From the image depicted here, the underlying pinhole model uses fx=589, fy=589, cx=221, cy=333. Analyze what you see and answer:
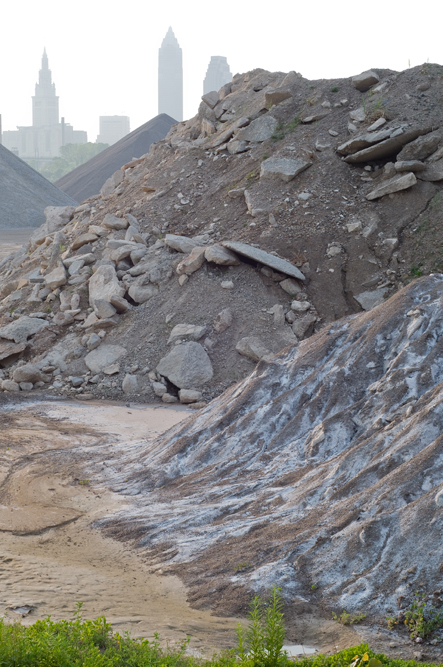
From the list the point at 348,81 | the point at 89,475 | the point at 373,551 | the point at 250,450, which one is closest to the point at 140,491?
the point at 89,475

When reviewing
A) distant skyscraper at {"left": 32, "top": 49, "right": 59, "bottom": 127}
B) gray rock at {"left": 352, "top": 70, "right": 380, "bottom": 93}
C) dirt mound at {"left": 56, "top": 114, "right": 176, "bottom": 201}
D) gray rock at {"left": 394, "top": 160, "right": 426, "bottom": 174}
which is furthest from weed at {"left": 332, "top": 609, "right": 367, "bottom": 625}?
distant skyscraper at {"left": 32, "top": 49, "right": 59, "bottom": 127}

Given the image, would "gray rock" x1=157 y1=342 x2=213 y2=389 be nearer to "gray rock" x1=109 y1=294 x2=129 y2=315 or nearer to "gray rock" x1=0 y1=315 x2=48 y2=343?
"gray rock" x1=109 y1=294 x2=129 y2=315

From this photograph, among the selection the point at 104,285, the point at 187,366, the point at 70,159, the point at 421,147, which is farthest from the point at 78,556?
the point at 70,159

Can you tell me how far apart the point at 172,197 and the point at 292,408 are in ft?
34.3

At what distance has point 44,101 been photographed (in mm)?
145500

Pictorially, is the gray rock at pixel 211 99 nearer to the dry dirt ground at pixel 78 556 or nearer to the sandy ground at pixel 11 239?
the sandy ground at pixel 11 239

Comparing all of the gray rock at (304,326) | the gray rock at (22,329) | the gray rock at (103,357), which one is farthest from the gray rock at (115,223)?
the gray rock at (304,326)

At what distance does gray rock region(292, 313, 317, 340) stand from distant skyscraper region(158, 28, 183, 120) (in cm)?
13855

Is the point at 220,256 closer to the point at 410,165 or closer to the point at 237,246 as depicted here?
the point at 237,246

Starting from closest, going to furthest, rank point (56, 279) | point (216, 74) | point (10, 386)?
point (10, 386)
point (56, 279)
point (216, 74)

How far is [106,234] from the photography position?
15109 millimetres

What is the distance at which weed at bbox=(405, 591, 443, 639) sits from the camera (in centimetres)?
367

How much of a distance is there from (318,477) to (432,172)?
37.8 feet

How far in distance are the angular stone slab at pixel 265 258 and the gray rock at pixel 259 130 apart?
16.3 ft
